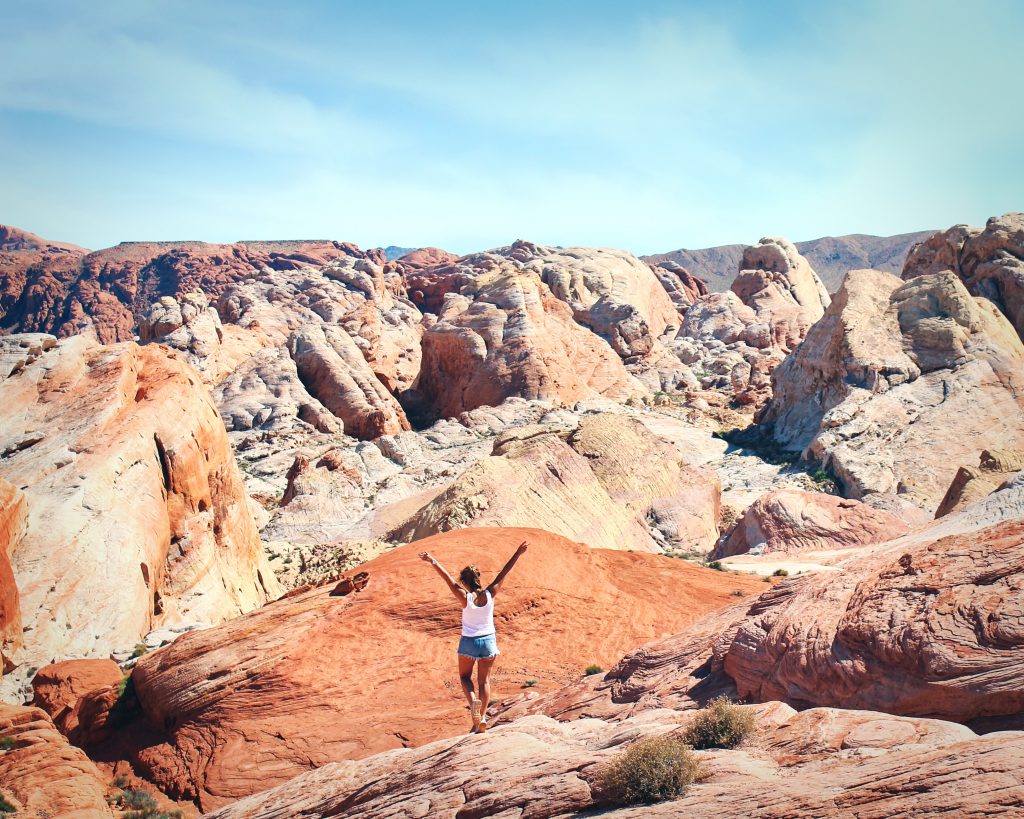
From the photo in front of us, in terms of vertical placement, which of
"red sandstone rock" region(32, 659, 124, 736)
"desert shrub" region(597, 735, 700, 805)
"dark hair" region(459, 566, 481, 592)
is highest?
"dark hair" region(459, 566, 481, 592)

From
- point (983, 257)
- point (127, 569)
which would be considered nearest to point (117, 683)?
point (127, 569)

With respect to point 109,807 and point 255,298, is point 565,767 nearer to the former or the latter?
point 109,807

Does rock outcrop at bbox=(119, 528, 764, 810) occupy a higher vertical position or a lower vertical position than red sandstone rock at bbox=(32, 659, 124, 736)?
higher

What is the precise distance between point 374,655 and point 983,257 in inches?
2060

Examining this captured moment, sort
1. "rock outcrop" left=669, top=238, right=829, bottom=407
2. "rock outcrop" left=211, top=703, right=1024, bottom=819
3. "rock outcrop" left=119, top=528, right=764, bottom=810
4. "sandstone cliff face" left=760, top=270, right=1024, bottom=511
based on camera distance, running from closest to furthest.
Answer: "rock outcrop" left=211, top=703, right=1024, bottom=819, "rock outcrop" left=119, top=528, right=764, bottom=810, "sandstone cliff face" left=760, top=270, right=1024, bottom=511, "rock outcrop" left=669, top=238, right=829, bottom=407

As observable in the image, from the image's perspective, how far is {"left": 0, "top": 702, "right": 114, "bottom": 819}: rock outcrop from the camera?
32.3 ft

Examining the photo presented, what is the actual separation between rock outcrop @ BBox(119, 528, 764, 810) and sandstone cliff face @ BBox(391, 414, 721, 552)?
7.50 metres

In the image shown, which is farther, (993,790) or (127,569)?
(127,569)

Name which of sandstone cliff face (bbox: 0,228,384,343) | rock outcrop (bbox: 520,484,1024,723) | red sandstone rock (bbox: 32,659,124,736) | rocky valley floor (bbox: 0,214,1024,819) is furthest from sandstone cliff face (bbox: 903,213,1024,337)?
sandstone cliff face (bbox: 0,228,384,343)

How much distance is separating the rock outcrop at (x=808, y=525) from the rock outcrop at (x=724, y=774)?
781 inches

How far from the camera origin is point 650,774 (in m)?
6.17

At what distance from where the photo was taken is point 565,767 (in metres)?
6.91

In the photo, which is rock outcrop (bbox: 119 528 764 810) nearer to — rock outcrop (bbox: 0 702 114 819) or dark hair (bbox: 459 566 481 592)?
rock outcrop (bbox: 0 702 114 819)

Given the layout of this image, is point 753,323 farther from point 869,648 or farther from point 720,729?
point 720,729
